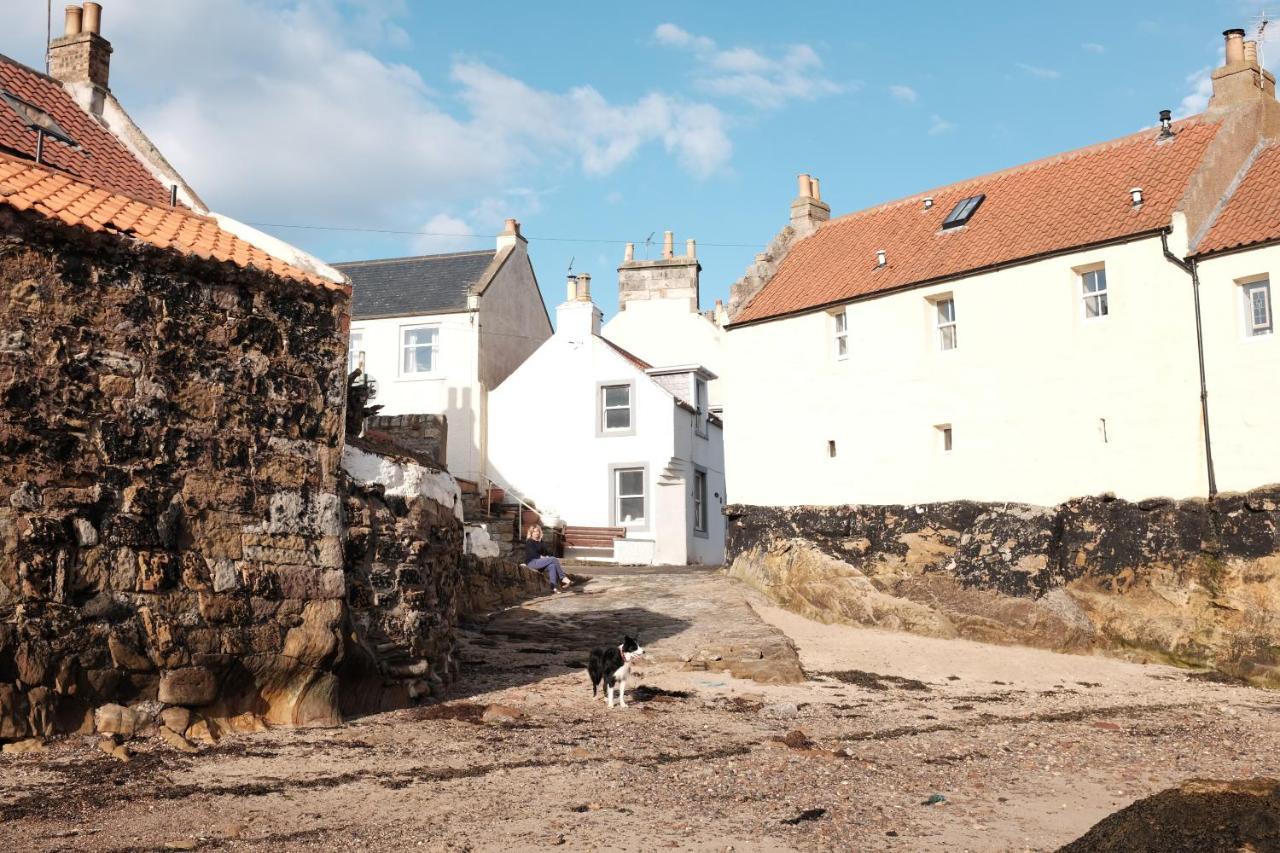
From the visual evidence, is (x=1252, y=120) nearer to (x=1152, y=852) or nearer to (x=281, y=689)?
(x=1152, y=852)

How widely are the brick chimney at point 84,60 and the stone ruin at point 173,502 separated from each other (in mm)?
11053

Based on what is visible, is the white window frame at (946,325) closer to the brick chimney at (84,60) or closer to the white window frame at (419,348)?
the brick chimney at (84,60)

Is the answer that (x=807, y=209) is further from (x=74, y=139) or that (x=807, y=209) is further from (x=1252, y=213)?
(x=74, y=139)

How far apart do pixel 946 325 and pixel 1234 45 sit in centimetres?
760

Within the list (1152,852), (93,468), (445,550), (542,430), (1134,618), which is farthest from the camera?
(542,430)

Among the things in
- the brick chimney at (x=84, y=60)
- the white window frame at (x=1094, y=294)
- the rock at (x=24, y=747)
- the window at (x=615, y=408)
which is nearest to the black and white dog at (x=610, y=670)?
the rock at (x=24, y=747)

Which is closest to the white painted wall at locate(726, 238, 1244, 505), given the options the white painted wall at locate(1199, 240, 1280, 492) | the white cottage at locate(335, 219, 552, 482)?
the white painted wall at locate(1199, 240, 1280, 492)

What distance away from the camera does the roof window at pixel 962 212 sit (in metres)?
25.8

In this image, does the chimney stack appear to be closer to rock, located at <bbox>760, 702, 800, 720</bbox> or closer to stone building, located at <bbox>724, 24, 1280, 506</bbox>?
stone building, located at <bbox>724, 24, 1280, 506</bbox>

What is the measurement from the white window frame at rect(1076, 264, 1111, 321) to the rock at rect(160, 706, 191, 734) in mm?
17211

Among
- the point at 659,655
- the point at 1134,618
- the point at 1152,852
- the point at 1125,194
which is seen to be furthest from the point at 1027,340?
the point at 1152,852

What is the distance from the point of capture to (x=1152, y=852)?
8000 millimetres

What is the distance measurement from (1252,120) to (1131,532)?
29.0 ft

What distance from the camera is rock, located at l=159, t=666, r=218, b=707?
10266 millimetres
